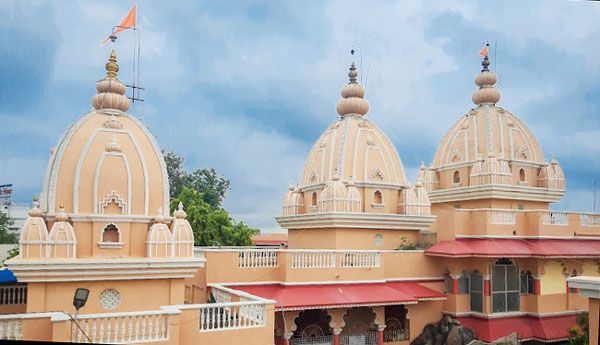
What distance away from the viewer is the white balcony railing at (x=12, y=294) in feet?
35.8

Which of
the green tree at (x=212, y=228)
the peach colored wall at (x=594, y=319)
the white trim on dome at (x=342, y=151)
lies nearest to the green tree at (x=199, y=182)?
the green tree at (x=212, y=228)

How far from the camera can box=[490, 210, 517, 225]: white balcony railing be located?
15.1 metres

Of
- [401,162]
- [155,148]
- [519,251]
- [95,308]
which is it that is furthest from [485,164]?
[95,308]

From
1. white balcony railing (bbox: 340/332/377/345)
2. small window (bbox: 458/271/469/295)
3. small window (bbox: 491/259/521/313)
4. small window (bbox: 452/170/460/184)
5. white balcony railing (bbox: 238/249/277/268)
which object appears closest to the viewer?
white balcony railing (bbox: 238/249/277/268)

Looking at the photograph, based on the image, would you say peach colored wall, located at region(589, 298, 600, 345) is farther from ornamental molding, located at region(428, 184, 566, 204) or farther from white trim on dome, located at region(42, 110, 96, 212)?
white trim on dome, located at region(42, 110, 96, 212)

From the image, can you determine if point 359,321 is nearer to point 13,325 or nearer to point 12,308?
point 12,308

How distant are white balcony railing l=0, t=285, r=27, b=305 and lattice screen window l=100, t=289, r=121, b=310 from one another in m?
2.69

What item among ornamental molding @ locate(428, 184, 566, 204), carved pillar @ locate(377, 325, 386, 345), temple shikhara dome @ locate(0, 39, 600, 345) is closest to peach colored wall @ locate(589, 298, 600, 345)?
temple shikhara dome @ locate(0, 39, 600, 345)

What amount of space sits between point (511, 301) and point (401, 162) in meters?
5.27

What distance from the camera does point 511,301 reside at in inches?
592

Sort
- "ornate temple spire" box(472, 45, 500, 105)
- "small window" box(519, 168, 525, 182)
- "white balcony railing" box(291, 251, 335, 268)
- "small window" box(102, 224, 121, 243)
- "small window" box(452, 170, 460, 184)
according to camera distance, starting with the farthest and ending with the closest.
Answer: "ornate temple spire" box(472, 45, 500, 105)
"small window" box(452, 170, 460, 184)
"small window" box(519, 168, 525, 182)
"white balcony railing" box(291, 251, 335, 268)
"small window" box(102, 224, 121, 243)

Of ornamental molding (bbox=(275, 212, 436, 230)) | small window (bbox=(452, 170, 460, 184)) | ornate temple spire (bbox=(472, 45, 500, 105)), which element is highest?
ornate temple spire (bbox=(472, 45, 500, 105))

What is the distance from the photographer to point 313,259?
1323 cm

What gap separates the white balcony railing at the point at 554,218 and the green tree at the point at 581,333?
3.31 meters
